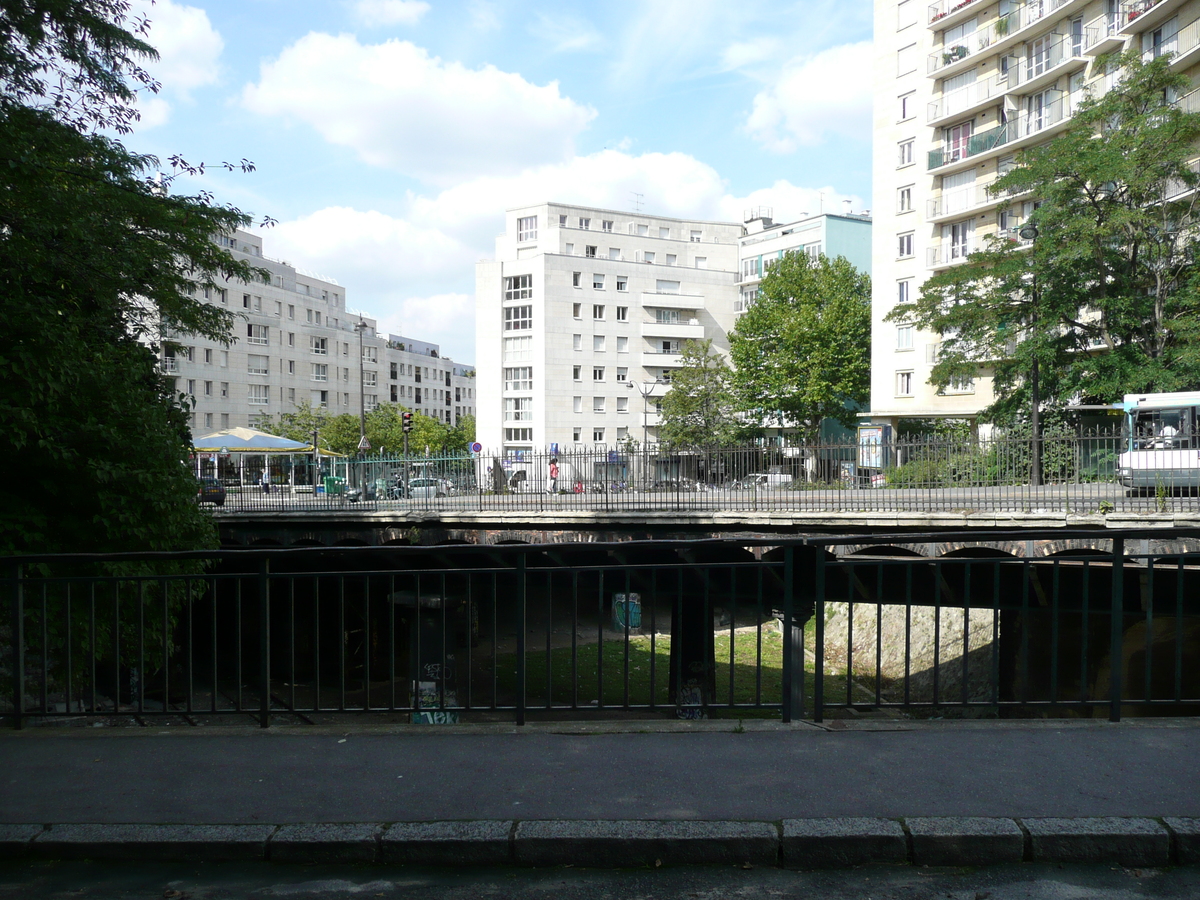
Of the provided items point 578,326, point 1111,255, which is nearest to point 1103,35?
point 1111,255

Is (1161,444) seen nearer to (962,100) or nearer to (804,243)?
(962,100)

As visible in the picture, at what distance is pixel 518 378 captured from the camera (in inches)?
2975

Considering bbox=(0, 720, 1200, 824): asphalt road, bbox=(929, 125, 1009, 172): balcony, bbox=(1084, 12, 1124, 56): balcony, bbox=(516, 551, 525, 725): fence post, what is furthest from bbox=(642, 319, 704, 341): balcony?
bbox=(0, 720, 1200, 824): asphalt road

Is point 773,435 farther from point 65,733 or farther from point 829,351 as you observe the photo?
point 65,733

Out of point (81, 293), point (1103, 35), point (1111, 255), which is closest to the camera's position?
point (81, 293)

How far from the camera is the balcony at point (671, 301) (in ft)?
254

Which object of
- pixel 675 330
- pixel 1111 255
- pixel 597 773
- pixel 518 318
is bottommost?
pixel 597 773

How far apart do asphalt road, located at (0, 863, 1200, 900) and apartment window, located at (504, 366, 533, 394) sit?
234 feet

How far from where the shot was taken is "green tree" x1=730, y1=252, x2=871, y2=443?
5784 centimetres

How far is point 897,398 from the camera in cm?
4906

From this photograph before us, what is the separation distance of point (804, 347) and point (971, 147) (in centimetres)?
1633

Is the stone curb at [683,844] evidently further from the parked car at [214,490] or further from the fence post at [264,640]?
the parked car at [214,490]

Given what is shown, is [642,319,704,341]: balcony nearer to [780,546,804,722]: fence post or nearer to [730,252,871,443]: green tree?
[730,252,871,443]: green tree

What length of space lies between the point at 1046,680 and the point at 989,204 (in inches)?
1240
